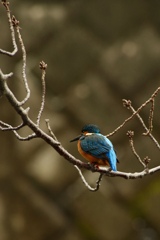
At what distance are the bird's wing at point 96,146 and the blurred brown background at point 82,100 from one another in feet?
11.5

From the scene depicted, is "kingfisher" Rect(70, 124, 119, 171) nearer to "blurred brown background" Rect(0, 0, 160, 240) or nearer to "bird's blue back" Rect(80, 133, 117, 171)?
"bird's blue back" Rect(80, 133, 117, 171)

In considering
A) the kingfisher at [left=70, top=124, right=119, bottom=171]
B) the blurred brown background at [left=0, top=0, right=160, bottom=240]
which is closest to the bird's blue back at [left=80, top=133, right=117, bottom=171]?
the kingfisher at [left=70, top=124, right=119, bottom=171]

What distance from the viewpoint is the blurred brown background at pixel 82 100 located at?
249 inches

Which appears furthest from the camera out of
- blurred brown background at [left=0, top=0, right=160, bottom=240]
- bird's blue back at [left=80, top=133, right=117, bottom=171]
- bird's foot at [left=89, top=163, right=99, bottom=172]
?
blurred brown background at [left=0, top=0, right=160, bottom=240]

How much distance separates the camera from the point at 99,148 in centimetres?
277

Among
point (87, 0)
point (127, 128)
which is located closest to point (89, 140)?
point (127, 128)

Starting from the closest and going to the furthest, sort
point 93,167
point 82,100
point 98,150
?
point 93,167 → point 98,150 → point 82,100

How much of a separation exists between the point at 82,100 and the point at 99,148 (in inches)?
141

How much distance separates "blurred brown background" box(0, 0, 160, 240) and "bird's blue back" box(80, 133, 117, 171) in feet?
11.5

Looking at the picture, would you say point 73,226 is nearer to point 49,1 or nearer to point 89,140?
point 49,1

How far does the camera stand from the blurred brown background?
6328 millimetres

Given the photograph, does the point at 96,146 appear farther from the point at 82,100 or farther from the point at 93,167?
the point at 82,100

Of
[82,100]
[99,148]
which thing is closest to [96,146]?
[99,148]

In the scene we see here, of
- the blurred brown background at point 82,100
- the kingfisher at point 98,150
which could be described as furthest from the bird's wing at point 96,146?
the blurred brown background at point 82,100
